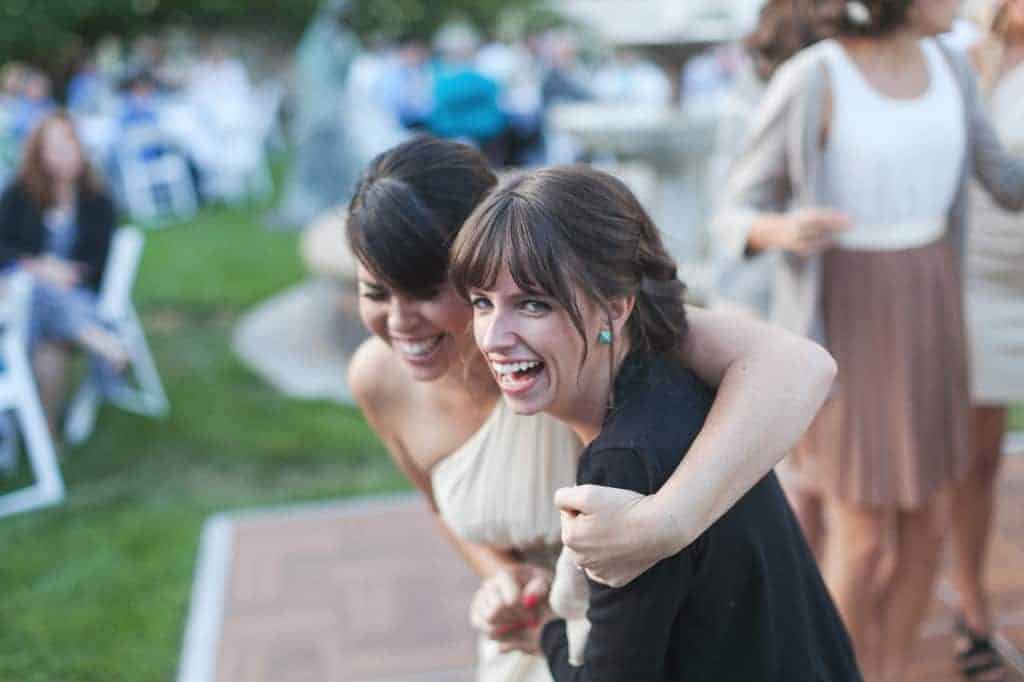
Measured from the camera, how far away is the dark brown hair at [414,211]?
160cm

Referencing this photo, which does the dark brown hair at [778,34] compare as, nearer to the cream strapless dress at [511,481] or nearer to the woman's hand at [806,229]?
the woman's hand at [806,229]

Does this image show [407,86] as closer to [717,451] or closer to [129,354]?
[129,354]

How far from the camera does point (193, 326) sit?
25.9ft

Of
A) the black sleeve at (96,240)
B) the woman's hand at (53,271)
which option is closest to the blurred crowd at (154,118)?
the black sleeve at (96,240)

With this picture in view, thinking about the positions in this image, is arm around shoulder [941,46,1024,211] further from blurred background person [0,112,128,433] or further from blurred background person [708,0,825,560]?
blurred background person [0,112,128,433]

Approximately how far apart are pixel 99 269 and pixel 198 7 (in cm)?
2004

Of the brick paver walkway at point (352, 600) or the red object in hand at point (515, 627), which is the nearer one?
the red object in hand at point (515, 627)

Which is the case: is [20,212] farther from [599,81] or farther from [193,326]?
[599,81]

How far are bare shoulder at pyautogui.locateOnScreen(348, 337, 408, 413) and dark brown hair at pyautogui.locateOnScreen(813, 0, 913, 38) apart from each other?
1350mm

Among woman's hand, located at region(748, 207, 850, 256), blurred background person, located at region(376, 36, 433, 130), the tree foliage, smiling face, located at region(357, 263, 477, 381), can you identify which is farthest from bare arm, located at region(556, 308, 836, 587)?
the tree foliage

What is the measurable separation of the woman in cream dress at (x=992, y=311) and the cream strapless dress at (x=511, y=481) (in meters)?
1.63

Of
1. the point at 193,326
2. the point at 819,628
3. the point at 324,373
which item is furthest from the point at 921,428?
the point at 193,326

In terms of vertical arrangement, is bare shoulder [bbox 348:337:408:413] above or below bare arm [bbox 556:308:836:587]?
below

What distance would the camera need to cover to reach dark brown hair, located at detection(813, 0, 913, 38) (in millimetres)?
2381
